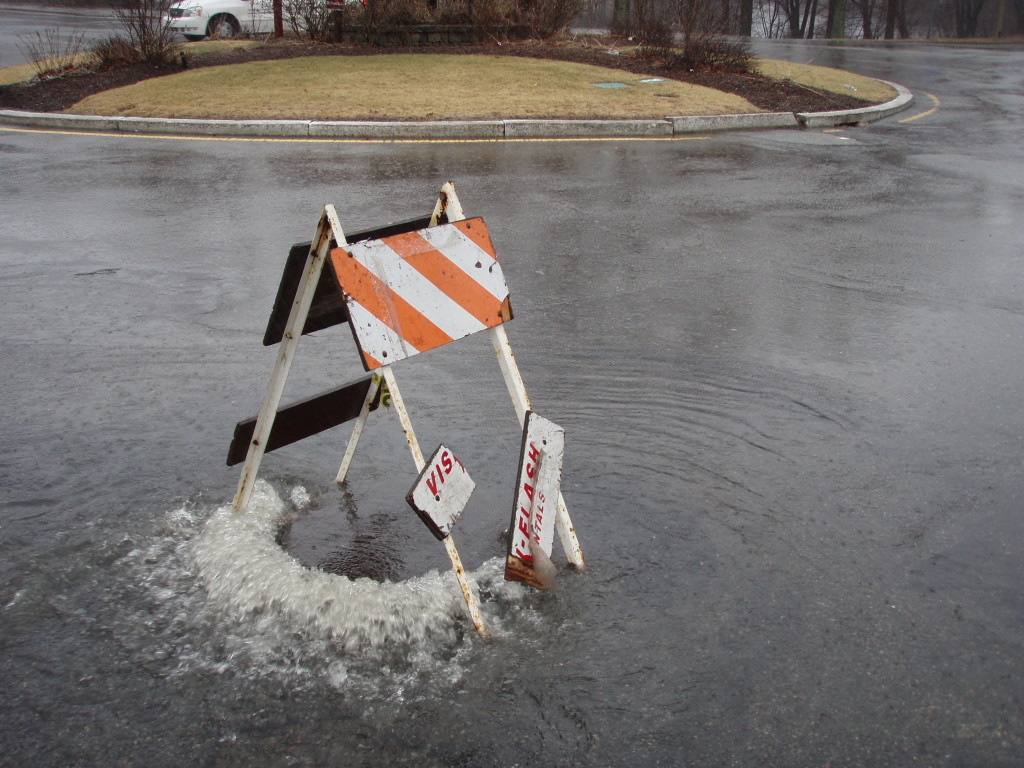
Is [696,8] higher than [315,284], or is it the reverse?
[696,8]

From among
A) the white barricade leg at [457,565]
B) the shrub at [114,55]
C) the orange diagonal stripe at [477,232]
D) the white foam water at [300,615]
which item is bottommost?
the white foam water at [300,615]

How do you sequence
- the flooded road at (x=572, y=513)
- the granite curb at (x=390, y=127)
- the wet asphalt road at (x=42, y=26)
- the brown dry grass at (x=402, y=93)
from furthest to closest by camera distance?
the wet asphalt road at (x=42, y=26) → the brown dry grass at (x=402, y=93) → the granite curb at (x=390, y=127) → the flooded road at (x=572, y=513)

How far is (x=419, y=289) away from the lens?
11.2 feet

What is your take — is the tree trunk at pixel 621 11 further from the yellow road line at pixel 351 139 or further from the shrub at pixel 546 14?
the yellow road line at pixel 351 139

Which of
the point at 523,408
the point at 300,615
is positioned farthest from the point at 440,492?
the point at 300,615

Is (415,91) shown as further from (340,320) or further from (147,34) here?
(340,320)

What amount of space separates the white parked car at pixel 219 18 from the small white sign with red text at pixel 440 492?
23602 mm

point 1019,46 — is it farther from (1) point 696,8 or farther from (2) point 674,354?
(2) point 674,354

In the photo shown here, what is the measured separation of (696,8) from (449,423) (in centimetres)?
1584

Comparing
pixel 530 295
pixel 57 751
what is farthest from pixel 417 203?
pixel 57 751

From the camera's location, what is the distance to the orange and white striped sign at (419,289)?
10.7 feet

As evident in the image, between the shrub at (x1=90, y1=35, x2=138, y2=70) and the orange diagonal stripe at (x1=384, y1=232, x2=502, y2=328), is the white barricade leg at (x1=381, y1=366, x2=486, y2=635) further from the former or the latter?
the shrub at (x1=90, y1=35, x2=138, y2=70)

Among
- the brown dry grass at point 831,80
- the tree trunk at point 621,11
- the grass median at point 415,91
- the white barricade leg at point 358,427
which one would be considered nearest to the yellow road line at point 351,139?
the grass median at point 415,91

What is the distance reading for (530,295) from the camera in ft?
21.8
